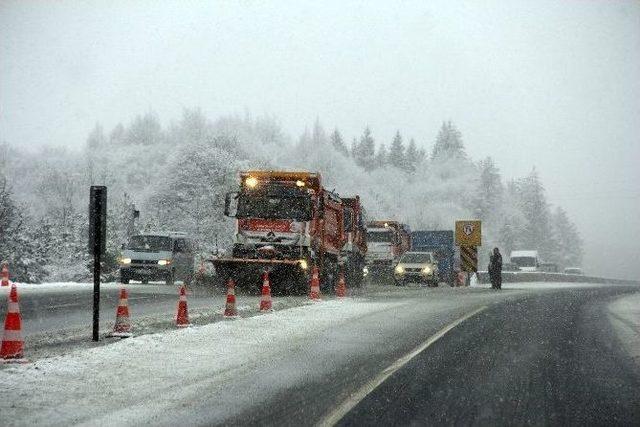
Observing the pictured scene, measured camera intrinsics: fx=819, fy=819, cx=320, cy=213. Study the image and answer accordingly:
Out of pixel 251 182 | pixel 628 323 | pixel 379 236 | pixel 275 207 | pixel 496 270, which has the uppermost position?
pixel 251 182

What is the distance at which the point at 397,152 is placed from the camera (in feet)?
555

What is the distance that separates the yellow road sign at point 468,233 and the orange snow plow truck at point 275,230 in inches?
855

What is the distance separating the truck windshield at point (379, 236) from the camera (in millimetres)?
41969

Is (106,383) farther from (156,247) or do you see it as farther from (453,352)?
(156,247)

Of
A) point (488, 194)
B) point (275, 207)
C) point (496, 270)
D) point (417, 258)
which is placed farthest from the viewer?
point (488, 194)

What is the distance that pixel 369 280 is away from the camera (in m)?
41.6

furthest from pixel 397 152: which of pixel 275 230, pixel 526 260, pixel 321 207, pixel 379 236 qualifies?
pixel 275 230

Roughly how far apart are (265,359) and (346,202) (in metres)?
21.6

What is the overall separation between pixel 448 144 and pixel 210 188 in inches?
3476

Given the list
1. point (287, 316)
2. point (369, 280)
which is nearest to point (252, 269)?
point (287, 316)

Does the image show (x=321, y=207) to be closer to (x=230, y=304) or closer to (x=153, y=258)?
(x=153, y=258)

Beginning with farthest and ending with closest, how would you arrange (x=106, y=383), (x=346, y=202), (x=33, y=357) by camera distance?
(x=346, y=202) → (x=33, y=357) → (x=106, y=383)

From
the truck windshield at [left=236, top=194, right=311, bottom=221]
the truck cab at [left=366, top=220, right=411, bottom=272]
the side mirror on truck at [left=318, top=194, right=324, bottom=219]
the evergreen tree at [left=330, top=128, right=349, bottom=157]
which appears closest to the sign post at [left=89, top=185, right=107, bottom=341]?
the truck windshield at [left=236, top=194, right=311, bottom=221]

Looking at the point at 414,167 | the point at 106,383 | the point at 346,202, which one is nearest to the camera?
the point at 106,383
